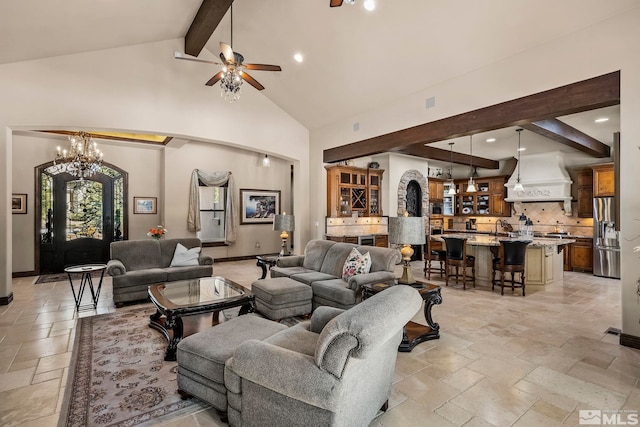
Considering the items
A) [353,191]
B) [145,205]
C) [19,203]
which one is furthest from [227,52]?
[19,203]

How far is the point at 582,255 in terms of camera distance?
7535mm

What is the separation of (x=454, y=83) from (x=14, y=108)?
6.53m

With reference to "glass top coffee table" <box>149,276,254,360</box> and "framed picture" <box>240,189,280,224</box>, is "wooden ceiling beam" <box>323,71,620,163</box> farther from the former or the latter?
"framed picture" <box>240,189,280,224</box>

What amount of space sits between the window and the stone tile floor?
12.6 feet

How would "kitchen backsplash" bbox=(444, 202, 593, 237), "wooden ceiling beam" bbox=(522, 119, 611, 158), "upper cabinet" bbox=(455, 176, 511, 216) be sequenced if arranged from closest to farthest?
"wooden ceiling beam" bbox=(522, 119, 611, 158) → "kitchen backsplash" bbox=(444, 202, 593, 237) → "upper cabinet" bbox=(455, 176, 511, 216)

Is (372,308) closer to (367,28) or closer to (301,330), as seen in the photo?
(301,330)

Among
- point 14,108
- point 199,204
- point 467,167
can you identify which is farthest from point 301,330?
point 467,167

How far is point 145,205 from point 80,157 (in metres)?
1.82

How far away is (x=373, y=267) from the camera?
4.45 meters

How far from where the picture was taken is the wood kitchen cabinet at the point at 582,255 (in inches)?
292

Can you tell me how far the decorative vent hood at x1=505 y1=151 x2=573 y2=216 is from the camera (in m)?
7.97

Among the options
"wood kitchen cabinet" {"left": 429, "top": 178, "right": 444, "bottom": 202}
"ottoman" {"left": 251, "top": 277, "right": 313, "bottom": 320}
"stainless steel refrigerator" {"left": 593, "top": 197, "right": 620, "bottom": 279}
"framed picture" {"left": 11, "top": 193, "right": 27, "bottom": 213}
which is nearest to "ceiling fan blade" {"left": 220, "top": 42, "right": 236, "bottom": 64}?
"ottoman" {"left": 251, "top": 277, "right": 313, "bottom": 320}

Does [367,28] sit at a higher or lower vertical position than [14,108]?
higher

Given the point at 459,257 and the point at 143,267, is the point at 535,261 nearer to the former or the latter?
the point at 459,257
